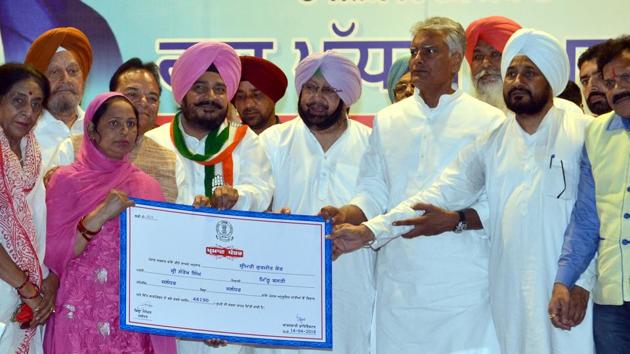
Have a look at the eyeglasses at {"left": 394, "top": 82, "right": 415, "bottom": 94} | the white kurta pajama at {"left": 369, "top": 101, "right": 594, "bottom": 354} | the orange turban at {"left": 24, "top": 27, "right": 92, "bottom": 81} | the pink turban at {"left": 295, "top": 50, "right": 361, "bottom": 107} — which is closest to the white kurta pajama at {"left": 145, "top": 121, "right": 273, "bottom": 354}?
the pink turban at {"left": 295, "top": 50, "right": 361, "bottom": 107}

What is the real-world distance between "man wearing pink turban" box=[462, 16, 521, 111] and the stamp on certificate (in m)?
2.03

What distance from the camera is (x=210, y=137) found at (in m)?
5.07

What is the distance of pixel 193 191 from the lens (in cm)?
502

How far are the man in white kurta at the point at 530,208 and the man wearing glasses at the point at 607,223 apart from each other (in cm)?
9

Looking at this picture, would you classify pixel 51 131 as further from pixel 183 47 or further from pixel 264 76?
pixel 183 47

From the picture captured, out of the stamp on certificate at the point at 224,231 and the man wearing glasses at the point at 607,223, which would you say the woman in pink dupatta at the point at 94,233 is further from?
the man wearing glasses at the point at 607,223

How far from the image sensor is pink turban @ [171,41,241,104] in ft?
16.6

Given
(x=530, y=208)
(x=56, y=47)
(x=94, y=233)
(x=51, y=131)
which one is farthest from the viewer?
(x=56, y=47)

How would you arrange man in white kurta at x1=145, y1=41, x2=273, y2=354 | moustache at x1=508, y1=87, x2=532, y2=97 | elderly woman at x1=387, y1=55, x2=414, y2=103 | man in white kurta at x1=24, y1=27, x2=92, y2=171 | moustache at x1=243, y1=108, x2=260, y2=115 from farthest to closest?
elderly woman at x1=387, y1=55, x2=414, y2=103 → moustache at x1=243, y1=108, x2=260, y2=115 → man in white kurta at x1=24, y1=27, x2=92, y2=171 → man in white kurta at x1=145, y1=41, x2=273, y2=354 → moustache at x1=508, y1=87, x2=532, y2=97

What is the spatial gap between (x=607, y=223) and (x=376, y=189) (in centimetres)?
126

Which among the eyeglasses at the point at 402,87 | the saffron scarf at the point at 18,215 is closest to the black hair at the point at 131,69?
the saffron scarf at the point at 18,215

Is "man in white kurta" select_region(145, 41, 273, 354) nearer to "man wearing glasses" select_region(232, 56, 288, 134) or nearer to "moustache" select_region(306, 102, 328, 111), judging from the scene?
"moustache" select_region(306, 102, 328, 111)

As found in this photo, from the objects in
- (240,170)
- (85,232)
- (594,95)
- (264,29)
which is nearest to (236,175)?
(240,170)

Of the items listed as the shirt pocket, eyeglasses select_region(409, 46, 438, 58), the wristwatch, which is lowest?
the wristwatch
